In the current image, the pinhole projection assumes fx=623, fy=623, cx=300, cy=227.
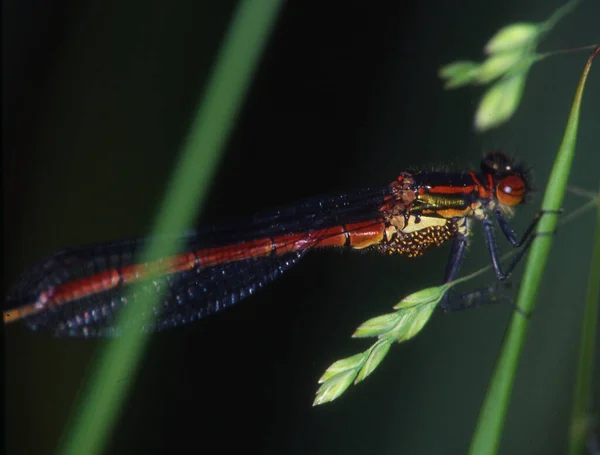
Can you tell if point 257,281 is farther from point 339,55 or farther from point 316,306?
point 339,55

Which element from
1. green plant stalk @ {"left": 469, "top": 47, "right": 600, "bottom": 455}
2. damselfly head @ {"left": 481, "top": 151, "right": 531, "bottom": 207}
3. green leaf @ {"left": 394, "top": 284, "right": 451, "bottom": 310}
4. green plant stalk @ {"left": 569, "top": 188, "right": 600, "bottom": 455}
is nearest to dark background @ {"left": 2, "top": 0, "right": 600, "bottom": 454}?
damselfly head @ {"left": 481, "top": 151, "right": 531, "bottom": 207}

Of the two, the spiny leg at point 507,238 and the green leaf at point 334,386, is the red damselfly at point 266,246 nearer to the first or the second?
the spiny leg at point 507,238

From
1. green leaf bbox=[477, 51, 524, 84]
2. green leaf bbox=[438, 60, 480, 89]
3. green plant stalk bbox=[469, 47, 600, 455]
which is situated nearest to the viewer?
green plant stalk bbox=[469, 47, 600, 455]

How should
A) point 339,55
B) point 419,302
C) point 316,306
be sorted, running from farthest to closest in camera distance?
1. point 339,55
2. point 316,306
3. point 419,302

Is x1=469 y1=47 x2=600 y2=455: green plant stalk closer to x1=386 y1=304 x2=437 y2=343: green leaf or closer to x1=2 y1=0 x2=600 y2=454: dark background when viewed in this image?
x1=386 y1=304 x2=437 y2=343: green leaf

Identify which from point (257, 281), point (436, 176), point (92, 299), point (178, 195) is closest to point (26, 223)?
point (92, 299)

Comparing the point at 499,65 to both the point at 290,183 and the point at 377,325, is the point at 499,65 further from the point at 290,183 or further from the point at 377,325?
the point at 290,183
